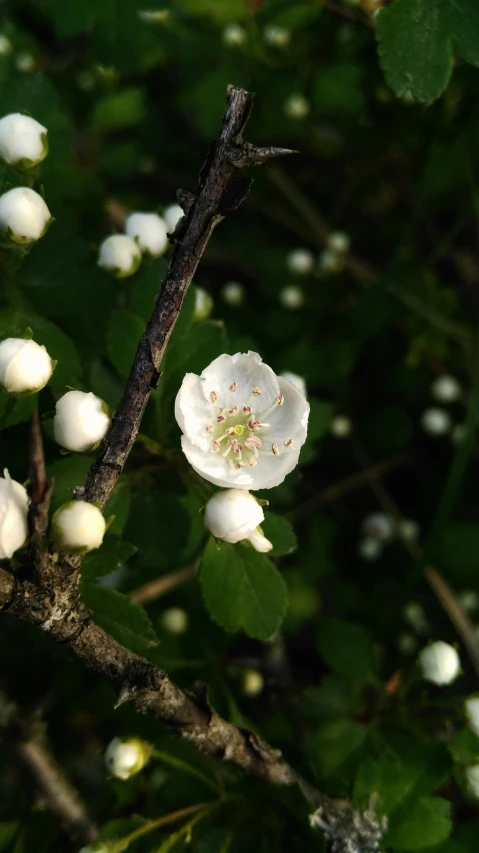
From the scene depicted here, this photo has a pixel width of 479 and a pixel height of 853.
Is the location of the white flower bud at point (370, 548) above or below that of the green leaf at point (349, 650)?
below

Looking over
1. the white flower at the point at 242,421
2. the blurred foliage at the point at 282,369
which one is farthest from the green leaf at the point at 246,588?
the white flower at the point at 242,421

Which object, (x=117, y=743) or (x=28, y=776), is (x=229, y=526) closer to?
(x=117, y=743)

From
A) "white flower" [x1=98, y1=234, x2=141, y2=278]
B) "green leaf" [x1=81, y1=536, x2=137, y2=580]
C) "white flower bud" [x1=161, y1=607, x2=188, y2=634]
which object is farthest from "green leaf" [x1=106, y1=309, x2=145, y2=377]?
"white flower bud" [x1=161, y1=607, x2=188, y2=634]

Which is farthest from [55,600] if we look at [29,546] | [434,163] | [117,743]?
[434,163]

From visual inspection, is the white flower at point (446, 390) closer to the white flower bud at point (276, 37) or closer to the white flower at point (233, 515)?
the white flower bud at point (276, 37)

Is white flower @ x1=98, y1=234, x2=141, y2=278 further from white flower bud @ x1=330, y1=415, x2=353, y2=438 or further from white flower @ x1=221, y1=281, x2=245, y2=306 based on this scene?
white flower bud @ x1=330, y1=415, x2=353, y2=438

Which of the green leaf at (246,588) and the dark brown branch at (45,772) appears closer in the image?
the green leaf at (246,588)
